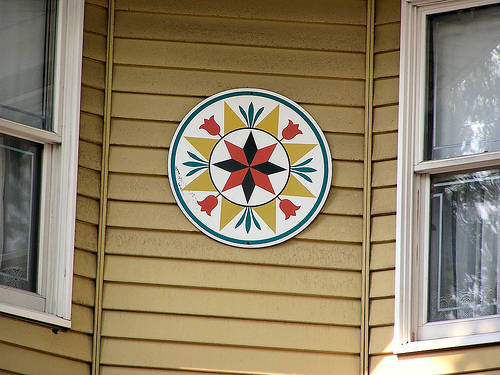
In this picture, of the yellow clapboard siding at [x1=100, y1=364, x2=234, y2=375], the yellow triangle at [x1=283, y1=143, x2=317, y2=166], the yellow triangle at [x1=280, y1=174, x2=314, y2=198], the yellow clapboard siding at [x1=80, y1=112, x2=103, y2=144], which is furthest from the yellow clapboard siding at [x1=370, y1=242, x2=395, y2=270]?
the yellow clapboard siding at [x1=80, y1=112, x2=103, y2=144]

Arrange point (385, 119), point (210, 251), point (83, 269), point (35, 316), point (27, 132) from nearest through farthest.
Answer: point (35, 316), point (27, 132), point (83, 269), point (210, 251), point (385, 119)

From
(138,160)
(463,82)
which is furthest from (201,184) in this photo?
(463,82)

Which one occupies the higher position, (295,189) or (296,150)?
(296,150)

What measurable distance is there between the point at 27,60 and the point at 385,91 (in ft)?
5.71

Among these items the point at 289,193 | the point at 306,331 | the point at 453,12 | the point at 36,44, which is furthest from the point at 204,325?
the point at 453,12

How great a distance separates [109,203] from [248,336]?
93 cm

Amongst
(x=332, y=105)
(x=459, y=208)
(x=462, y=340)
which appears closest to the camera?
(x=462, y=340)

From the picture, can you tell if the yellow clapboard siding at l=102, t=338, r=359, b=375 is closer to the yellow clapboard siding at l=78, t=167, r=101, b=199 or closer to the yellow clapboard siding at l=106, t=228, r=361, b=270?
the yellow clapboard siding at l=106, t=228, r=361, b=270

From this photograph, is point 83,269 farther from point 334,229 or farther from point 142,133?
point 334,229

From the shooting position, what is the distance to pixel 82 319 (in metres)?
4.29

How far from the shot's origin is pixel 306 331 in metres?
4.36

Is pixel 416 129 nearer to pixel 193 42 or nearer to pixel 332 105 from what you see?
pixel 332 105

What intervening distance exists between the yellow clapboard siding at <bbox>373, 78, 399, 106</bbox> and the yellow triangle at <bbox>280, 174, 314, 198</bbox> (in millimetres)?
554

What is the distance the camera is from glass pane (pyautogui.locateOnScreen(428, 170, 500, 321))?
4195 millimetres
